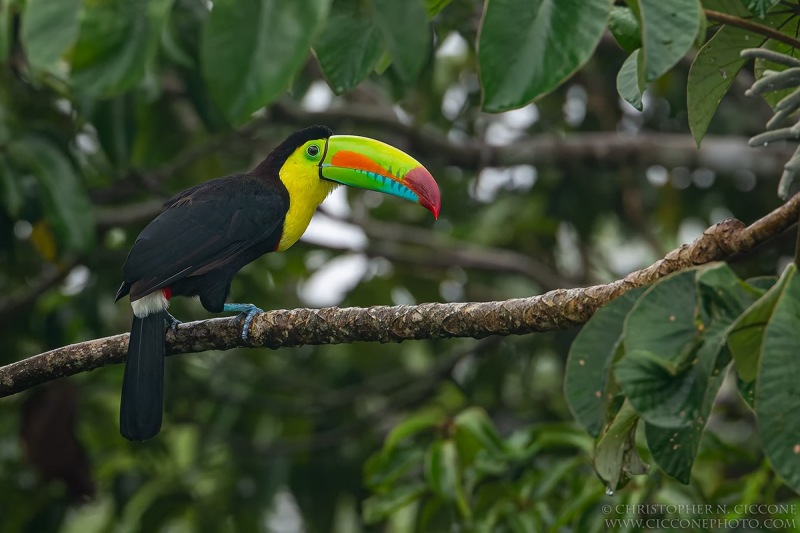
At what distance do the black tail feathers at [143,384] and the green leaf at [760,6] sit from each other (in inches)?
71.6

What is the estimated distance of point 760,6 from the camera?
6.07 ft

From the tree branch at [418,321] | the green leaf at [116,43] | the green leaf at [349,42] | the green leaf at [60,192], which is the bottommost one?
the green leaf at [60,192]

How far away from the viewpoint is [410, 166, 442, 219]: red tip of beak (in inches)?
121

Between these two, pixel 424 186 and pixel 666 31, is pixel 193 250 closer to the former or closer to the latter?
pixel 424 186

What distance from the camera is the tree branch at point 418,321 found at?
6.43 ft

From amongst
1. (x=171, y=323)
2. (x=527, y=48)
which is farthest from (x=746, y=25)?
(x=171, y=323)

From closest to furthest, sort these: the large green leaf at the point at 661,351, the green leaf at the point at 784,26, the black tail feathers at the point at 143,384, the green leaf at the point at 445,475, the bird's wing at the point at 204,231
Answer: the large green leaf at the point at 661,351 < the green leaf at the point at 784,26 < the black tail feathers at the point at 143,384 < the bird's wing at the point at 204,231 < the green leaf at the point at 445,475

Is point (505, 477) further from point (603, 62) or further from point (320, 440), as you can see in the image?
point (603, 62)

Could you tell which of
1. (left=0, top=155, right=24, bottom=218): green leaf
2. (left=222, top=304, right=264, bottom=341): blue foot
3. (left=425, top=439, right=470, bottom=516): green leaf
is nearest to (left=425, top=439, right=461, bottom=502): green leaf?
(left=425, top=439, right=470, bottom=516): green leaf

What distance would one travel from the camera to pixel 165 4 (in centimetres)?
158

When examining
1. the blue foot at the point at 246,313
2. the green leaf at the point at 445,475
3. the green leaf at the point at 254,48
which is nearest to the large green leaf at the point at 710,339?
the green leaf at the point at 254,48

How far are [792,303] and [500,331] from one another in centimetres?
91

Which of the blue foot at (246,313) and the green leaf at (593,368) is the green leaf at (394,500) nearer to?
the blue foot at (246,313)

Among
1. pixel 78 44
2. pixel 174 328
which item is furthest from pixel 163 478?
pixel 78 44
